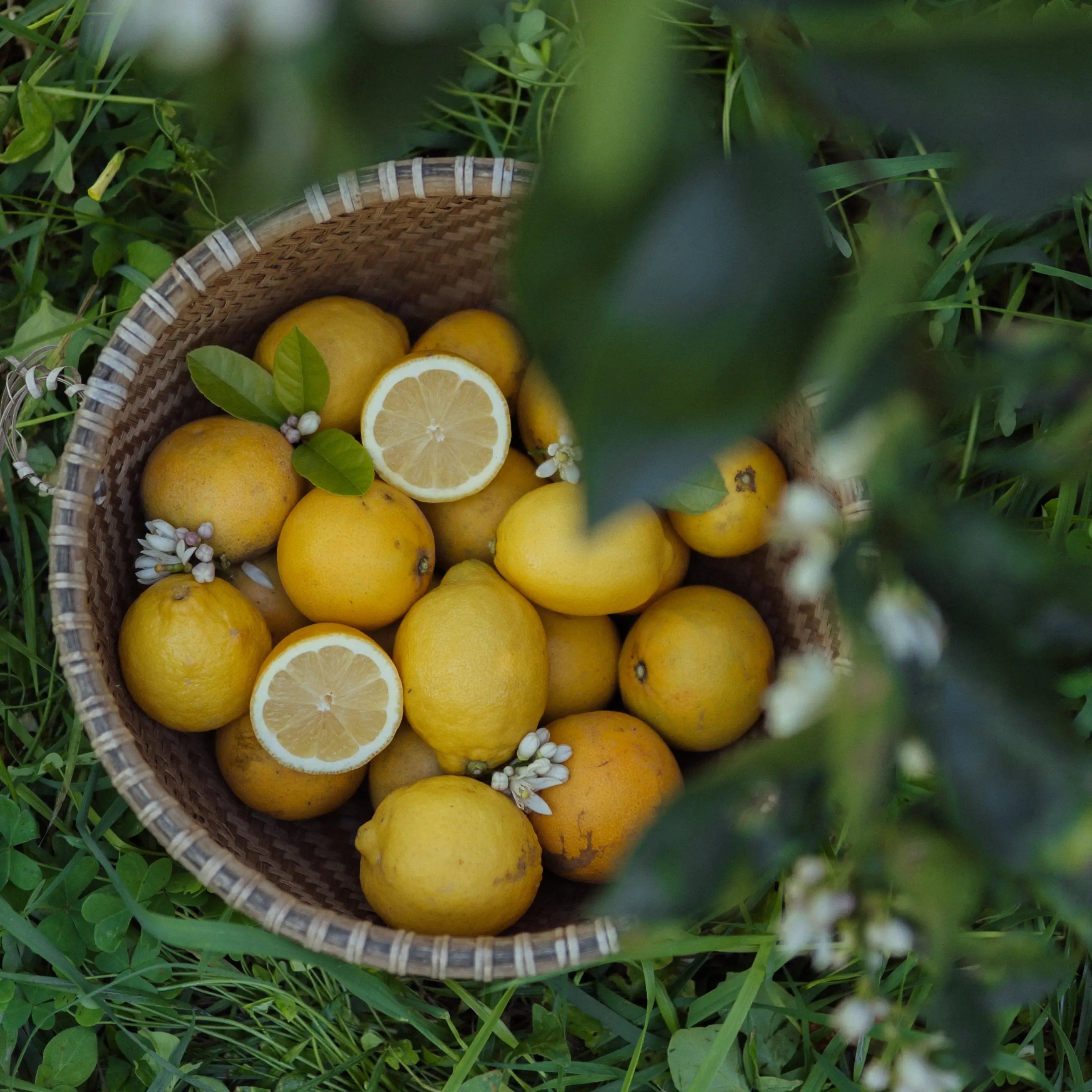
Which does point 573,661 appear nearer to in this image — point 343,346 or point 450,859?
point 450,859

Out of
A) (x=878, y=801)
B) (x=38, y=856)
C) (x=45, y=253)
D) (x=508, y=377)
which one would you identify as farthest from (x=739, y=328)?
(x=45, y=253)

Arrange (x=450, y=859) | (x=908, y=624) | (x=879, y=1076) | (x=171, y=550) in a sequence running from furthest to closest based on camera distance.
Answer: (x=171, y=550)
(x=450, y=859)
(x=879, y=1076)
(x=908, y=624)

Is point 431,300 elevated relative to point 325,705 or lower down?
elevated

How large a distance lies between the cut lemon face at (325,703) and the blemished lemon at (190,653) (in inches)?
1.2

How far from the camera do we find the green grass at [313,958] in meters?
0.91

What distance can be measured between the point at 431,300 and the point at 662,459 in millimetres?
930

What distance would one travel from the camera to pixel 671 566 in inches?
37.6

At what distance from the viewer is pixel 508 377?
100 cm

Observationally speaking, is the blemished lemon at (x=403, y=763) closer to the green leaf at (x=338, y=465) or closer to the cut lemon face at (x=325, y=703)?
the cut lemon face at (x=325, y=703)

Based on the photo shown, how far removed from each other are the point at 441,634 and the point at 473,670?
42 mm

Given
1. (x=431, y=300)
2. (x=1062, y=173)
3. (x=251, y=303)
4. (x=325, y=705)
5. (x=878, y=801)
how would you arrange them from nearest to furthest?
1. (x=1062, y=173)
2. (x=878, y=801)
3. (x=325, y=705)
4. (x=251, y=303)
5. (x=431, y=300)

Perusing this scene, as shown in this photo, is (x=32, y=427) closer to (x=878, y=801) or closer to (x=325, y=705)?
(x=325, y=705)

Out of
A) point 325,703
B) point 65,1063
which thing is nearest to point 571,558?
point 325,703

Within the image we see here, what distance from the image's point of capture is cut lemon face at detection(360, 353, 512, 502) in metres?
0.92
